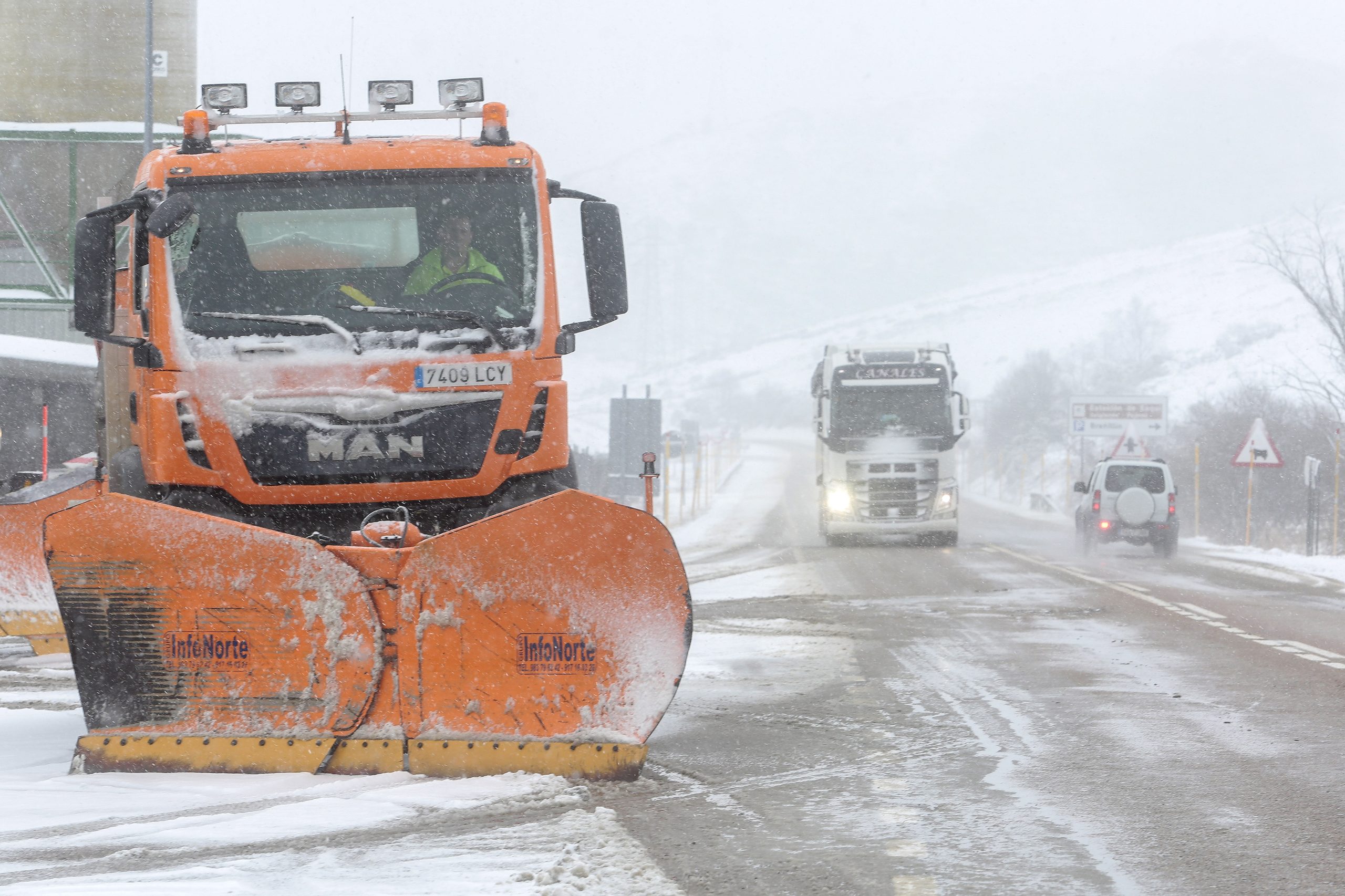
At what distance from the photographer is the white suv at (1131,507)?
84.5 feet

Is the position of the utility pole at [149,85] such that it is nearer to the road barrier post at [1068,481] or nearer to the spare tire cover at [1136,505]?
the spare tire cover at [1136,505]

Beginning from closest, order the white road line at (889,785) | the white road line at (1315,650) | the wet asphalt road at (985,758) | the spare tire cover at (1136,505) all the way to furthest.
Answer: the wet asphalt road at (985,758), the white road line at (889,785), the white road line at (1315,650), the spare tire cover at (1136,505)

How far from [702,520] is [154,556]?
1178 inches

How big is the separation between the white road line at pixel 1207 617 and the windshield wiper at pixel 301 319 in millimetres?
6951

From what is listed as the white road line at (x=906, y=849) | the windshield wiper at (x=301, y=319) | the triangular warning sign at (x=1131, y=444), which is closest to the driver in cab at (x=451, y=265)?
the windshield wiper at (x=301, y=319)

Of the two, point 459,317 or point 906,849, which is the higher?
point 459,317

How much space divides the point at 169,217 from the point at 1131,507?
2113 cm

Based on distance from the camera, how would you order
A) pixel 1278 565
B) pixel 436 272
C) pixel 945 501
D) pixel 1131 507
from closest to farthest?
pixel 436 272
pixel 1278 565
pixel 945 501
pixel 1131 507

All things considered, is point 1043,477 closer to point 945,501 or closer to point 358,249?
point 945,501

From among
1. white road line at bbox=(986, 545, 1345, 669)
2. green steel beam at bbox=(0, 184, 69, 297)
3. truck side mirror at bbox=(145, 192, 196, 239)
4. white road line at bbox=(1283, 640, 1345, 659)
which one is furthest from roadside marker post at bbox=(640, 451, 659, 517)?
green steel beam at bbox=(0, 184, 69, 297)

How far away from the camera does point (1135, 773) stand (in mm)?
6480

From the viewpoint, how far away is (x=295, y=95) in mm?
8461

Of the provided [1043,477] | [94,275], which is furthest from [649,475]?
[1043,477]

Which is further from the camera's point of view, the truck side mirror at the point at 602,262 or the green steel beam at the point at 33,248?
the green steel beam at the point at 33,248
